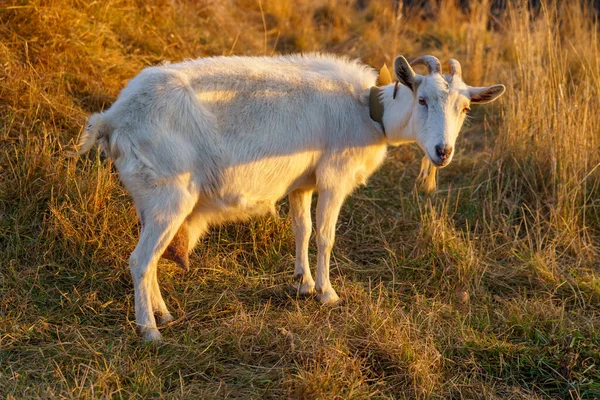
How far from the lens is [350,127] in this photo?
16.9 ft

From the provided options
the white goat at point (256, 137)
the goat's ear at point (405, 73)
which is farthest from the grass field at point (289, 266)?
the goat's ear at point (405, 73)

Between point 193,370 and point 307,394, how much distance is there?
77 centimetres

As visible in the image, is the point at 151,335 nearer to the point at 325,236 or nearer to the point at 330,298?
the point at 330,298

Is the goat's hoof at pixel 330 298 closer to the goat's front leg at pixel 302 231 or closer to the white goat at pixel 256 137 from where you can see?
the white goat at pixel 256 137

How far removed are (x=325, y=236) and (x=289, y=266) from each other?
2.01 feet

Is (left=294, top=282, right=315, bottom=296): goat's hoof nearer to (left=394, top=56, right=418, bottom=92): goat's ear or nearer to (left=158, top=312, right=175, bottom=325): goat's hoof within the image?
(left=158, top=312, right=175, bottom=325): goat's hoof

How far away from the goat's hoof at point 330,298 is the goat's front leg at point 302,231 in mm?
164

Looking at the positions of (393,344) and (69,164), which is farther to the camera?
(69,164)

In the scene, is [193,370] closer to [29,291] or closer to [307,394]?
[307,394]

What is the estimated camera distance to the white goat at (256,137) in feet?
14.7

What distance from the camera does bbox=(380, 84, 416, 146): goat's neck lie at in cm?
504

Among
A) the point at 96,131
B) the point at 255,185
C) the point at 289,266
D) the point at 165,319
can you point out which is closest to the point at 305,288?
the point at 289,266

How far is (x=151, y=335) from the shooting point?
4.54 meters

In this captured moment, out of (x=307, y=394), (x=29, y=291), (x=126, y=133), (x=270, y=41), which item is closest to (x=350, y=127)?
(x=126, y=133)
